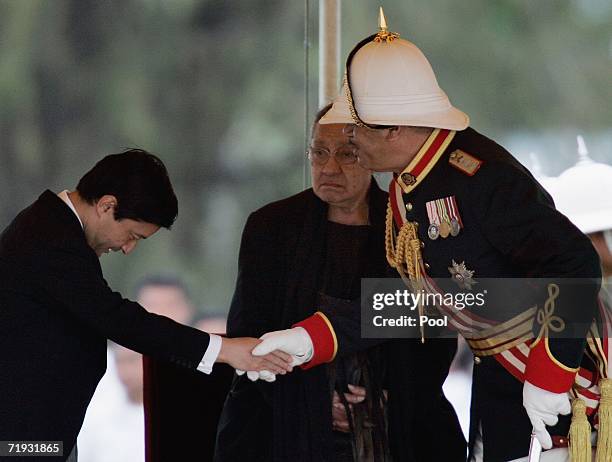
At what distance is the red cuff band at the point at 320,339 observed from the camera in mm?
2721

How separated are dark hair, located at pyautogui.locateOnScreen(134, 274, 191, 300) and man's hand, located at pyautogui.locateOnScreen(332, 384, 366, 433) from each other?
0.91m

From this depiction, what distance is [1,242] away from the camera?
2438 mm

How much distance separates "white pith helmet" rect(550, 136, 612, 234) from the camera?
3.58m

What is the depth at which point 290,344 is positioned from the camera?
106 inches

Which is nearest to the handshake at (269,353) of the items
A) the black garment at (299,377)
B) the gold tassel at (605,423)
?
the black garment at (299,377)

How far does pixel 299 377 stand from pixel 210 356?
1.09 ft

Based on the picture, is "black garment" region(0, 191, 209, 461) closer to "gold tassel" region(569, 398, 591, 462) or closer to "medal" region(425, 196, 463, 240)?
"medal" region(425, 196, 463, 240)

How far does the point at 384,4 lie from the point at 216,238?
38.5 inches

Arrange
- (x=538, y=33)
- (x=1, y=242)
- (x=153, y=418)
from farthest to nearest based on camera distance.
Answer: (x=538, y=33)
(x=153, y=418)
(x=1, y=242)

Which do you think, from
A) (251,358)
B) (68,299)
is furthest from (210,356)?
(68,299)

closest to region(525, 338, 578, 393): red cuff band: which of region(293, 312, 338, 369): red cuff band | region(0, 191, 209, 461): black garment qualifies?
region(293, 312, 338, 369): red cuff band

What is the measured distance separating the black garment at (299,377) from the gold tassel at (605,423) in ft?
2.43

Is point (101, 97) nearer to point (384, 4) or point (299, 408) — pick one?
point (384, 4)

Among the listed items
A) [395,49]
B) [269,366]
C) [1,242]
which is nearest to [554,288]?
[395,49]
